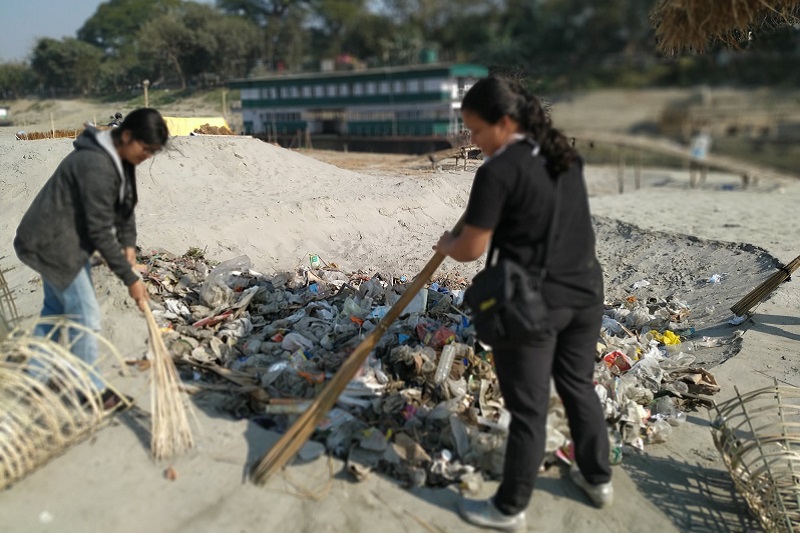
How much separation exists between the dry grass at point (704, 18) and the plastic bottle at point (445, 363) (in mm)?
2680

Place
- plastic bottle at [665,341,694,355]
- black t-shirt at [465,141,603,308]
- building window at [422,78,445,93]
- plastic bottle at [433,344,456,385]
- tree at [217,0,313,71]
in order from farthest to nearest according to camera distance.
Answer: tree at [217,0,313,71]
building window at [422,78,445,93]
plastic bottle at [665,341,694,355]
plastic bottle at [433,344,456,385]
black t-shirt at [465,141,603,308]

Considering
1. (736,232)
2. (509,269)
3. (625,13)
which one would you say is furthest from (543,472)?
(736,232)

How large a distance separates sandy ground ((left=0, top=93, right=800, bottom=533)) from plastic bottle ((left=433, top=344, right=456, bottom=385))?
793 mm

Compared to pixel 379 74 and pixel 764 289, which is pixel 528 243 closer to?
pixel 764 289

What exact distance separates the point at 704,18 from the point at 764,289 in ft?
8.28

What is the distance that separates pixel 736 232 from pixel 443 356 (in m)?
7.77

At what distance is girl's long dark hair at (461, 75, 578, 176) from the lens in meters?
2.26

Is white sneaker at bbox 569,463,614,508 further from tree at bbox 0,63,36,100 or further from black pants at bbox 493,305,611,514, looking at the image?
tree at bbox 0,63,36,100

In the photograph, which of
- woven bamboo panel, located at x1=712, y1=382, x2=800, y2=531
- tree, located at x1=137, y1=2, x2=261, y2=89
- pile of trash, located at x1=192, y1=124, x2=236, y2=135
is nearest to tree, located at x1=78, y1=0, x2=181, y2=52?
tree, located at x1=137, y1=2, x2=261, y2=89

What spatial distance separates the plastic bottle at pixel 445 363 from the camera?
344cm

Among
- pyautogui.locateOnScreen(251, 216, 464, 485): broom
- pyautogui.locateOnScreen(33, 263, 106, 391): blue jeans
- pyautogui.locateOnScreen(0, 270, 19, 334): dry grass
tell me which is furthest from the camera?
pyautogui.locateOnScreen(0, 270, 19, 334): dry grass

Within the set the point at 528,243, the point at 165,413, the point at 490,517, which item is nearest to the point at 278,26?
the point at 165,413

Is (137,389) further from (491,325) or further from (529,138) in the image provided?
(529,138)

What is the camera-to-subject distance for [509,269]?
2217mm
